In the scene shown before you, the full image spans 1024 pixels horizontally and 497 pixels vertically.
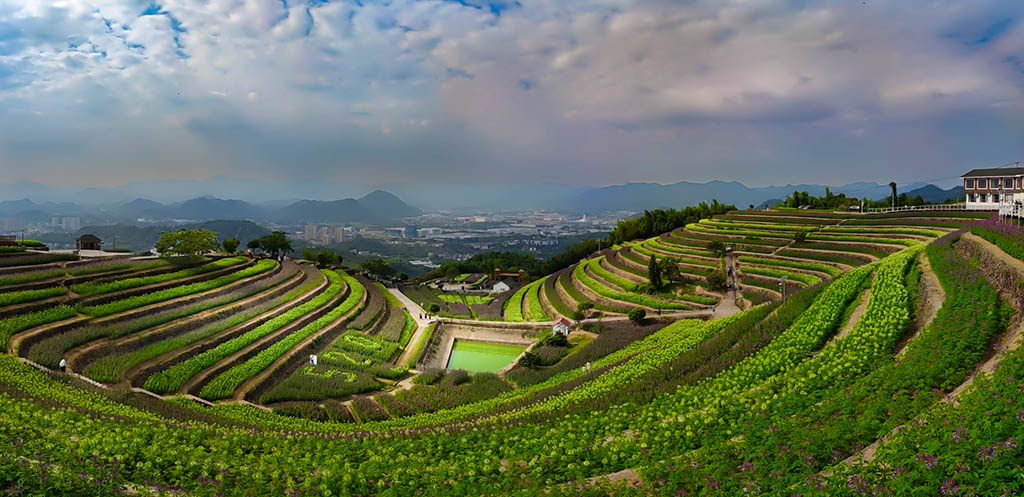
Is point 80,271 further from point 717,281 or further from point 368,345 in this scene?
point 717,281

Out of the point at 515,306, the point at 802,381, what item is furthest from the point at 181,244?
the point at 802,381

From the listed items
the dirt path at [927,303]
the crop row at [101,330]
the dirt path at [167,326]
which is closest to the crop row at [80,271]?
the crop row at [101,330]

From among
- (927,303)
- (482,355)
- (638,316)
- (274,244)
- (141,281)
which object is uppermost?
(274,244)


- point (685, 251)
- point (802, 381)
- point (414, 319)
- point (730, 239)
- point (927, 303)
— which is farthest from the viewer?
point (730, 239)

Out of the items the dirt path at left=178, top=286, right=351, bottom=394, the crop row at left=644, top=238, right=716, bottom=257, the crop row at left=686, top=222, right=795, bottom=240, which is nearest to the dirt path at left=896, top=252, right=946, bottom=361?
the crop row at left=644, top=238, right=716, bottom=257

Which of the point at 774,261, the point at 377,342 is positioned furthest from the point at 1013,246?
the point at 377,342

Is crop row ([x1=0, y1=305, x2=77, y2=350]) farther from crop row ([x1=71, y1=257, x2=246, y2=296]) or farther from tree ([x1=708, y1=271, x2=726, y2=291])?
tree ([x1=708, y1=271, x2=726, y2=291])
